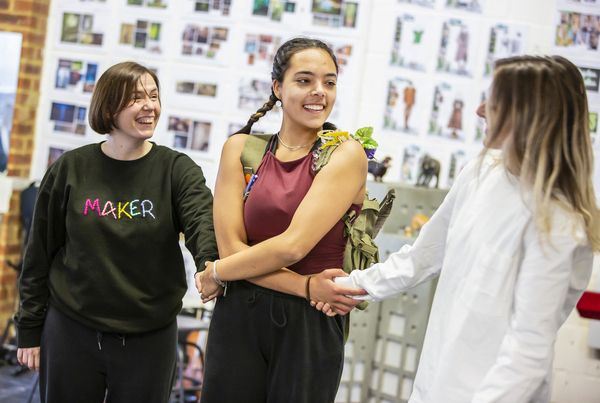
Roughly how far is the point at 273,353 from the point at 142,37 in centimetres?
244

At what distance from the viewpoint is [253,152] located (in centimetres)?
154

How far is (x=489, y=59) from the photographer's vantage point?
2887 mm

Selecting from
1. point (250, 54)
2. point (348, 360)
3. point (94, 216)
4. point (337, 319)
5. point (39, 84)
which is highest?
point (250, 54)

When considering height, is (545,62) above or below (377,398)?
above

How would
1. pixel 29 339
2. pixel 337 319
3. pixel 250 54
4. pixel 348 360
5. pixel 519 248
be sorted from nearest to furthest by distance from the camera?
pixel 519 248, pixel 337 319, pixel 29 339, pixel 348 360, pixel 250 54

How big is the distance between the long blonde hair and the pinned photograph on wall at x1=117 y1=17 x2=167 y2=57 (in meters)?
2.57

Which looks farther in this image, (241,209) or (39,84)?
(39,84)

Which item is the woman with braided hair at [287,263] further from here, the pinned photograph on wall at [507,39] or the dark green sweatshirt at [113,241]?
the pinned photograph on wall at [507,39]

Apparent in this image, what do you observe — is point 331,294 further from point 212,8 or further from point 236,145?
point 212,8

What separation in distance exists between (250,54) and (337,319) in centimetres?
205

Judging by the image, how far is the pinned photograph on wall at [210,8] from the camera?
3072 millimetres

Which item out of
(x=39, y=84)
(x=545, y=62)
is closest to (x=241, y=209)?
(x=545, y=62)

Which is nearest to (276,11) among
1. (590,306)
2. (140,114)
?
(140,114)

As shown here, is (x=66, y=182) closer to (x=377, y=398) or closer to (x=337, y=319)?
(x=337, y=319)
